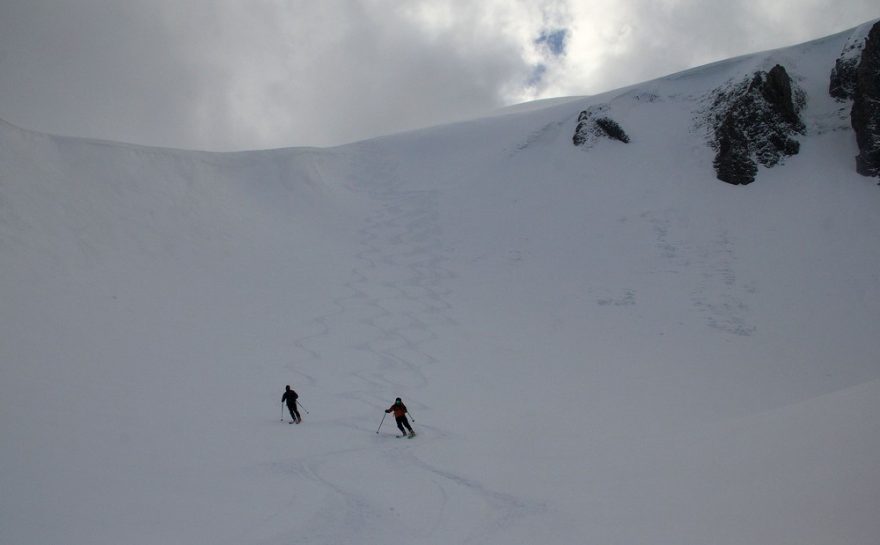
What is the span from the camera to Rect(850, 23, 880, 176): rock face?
23859 millimetres

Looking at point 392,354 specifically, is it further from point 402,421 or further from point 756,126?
point 756,126

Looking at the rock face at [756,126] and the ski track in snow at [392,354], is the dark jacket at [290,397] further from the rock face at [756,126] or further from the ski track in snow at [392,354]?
the rock face at [756,126]

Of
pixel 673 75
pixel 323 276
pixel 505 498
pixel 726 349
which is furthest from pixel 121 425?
pixel 673 75

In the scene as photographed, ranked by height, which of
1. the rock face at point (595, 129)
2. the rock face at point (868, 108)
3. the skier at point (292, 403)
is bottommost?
the skier at point (292, 403)

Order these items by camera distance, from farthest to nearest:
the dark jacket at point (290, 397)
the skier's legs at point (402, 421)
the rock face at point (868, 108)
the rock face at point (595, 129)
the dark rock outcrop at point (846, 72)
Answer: the rock face at point (595, 129) < the dark rock outcrop at point (846, 72) < the rock face at point (868, 108) < the dark jacket at point (290, 397) < the skier's legs at point (402, 421)

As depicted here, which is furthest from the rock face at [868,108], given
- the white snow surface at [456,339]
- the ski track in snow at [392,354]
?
the ski track in snow at [392,354]

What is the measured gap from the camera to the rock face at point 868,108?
939 inches

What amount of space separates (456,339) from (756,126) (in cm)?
1865

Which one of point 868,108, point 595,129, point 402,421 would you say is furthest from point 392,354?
point 868,108

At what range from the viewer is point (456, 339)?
1930 cm

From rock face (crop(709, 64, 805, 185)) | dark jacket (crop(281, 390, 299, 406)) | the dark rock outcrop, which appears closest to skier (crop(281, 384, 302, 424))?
dark jacket (crop(281, 390, 299, 406))

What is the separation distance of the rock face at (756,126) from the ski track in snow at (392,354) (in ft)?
45.9

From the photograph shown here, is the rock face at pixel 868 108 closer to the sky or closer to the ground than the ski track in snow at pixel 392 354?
closer to the sky

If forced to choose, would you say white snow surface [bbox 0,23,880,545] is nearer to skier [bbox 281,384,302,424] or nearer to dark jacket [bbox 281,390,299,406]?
skier [bbox 281,384,302,424]
